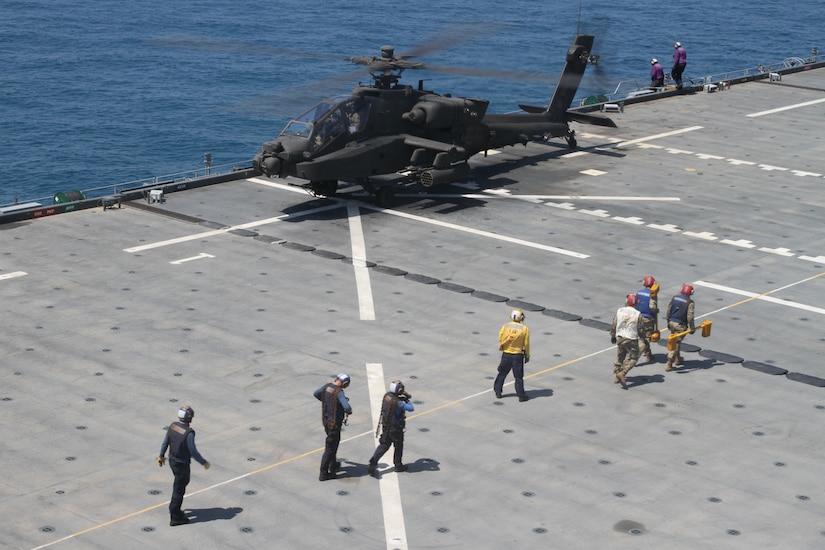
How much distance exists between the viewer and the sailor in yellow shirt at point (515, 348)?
23141 mm

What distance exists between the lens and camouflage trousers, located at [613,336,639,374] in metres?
24.2

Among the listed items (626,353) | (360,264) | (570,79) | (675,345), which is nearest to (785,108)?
(570,79)

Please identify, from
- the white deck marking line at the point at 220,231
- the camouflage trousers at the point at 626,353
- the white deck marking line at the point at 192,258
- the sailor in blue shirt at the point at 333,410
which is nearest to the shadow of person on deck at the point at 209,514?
the sailor in blue shirt at the point at 333,410

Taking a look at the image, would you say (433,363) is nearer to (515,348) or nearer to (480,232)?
(515,348)

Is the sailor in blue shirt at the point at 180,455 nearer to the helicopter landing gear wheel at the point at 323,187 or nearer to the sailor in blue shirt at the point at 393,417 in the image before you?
the sailor in blue shirt at the point at 393,417

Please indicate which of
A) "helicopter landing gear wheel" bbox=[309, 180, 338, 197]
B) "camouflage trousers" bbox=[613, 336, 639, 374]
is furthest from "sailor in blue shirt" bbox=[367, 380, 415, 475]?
"helicopter landing gear wheel" bbox=[309, 180, 338, 197]

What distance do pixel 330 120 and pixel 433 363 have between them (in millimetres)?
12341

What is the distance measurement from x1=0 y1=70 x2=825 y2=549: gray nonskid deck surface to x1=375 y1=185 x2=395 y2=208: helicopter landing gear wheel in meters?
0.85

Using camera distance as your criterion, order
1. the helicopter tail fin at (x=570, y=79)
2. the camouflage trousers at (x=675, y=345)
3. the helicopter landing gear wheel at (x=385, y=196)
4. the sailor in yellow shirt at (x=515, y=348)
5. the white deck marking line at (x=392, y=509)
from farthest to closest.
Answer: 1. the helicopter tail fin at (x=570, y=79)
2. the helicopter landing gear wheel at (x=385, y=196)
3. the camouflage trousers at (x=675, y=345)
4. the sailor in yellow shirt at (x=515, y=348)
5. the white deck marking line at (x=392, y=509)

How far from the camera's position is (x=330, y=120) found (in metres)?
35.8

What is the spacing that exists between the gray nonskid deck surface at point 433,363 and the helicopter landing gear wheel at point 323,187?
46cm

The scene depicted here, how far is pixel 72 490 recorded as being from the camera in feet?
65.0

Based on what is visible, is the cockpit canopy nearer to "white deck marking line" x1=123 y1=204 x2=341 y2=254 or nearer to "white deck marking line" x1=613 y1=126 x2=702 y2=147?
"white deck marking line" x1=123 y1=204 x2=341 y2=254

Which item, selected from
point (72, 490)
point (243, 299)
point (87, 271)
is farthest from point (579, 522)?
point (87, 271)
